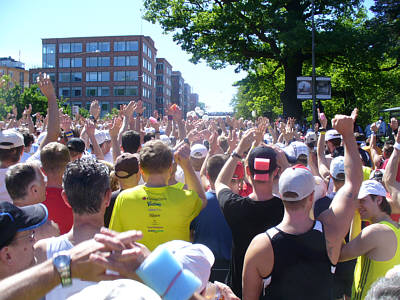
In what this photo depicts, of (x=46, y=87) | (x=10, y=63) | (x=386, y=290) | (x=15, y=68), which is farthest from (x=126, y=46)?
(x=386, y=290)

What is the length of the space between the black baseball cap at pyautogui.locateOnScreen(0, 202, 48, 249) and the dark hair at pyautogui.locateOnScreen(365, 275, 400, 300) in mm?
1533

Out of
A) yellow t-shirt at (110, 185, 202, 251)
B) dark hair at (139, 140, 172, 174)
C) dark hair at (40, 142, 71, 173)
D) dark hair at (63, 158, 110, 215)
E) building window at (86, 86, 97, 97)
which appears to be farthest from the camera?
building window at (86, 86, 97, 97)

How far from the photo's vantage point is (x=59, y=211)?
304cm

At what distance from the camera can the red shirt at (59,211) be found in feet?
9.77

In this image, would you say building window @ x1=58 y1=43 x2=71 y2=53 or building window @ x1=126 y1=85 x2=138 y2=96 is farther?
building window @ x1=58 y1=43 x2=71 y2=53

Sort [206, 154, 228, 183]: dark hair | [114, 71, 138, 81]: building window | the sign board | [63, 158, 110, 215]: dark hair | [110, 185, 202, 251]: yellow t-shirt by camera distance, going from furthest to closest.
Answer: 1. [114, 71, 138, 81]: building window
2. the sign board
3. [206, 154, 228, 183]: dark hair
4. [110, 185, 202, 251]: yellow t-shirt
5. [63, 158, 110, 215]: dark hair

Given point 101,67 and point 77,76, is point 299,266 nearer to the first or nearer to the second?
point 101,67

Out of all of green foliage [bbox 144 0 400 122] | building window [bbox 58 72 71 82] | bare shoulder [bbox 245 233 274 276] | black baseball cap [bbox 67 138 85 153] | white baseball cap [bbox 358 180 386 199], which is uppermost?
building window [bbox 58 72 71 82]

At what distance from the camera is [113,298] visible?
3.54 ft

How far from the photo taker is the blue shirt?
3178 mm

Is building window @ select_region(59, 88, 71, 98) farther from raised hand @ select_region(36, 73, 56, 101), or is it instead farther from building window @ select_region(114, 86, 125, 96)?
raised hand @ select_region(36, 73, 56, 101)

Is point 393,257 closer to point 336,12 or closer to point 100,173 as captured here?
point 100,173

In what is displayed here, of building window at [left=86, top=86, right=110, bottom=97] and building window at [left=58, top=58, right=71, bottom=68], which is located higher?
building window at [left=58, top=58, right=71, bottom=68]

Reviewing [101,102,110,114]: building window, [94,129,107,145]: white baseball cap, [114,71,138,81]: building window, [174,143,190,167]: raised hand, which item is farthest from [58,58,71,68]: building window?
[174,143,190,167]: raised hand
